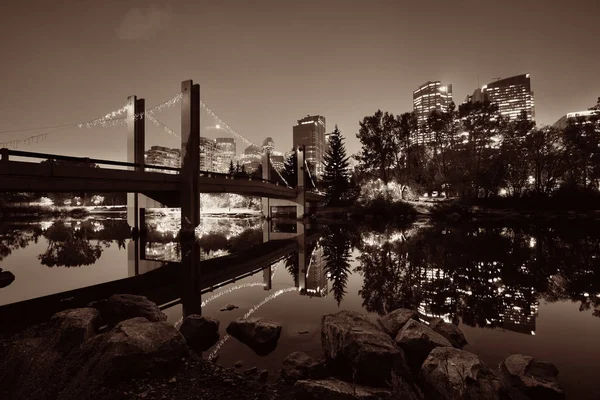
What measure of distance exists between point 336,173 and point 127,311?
46.3 meters

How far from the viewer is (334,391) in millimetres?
3207

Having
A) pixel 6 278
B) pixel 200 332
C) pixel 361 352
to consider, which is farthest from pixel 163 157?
pixel 361 352

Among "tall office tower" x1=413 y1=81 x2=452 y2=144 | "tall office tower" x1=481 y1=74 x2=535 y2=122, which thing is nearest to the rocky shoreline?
"tall office tower" x1=413 y1=81 x2=452 y2=144

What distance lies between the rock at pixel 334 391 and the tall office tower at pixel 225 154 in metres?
67.8

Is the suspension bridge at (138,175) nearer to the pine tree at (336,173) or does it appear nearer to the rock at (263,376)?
the rock at (263,376)

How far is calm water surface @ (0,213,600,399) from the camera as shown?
484 cm

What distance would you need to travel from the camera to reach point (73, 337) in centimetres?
458

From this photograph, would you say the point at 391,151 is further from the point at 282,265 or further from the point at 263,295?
the point at 263,295

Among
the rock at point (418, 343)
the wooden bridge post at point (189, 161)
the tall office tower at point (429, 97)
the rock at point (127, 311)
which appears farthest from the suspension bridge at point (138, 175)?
the tall office tower at point (429, 97)

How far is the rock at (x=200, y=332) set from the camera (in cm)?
492

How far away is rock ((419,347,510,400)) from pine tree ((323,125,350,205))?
44616mm

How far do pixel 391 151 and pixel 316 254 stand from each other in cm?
3572

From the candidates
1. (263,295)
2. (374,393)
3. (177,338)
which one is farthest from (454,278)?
(177,338)

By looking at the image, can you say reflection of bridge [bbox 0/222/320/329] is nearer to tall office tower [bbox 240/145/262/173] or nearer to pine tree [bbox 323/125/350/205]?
tall office tower [bbox 240/145/262/173]
